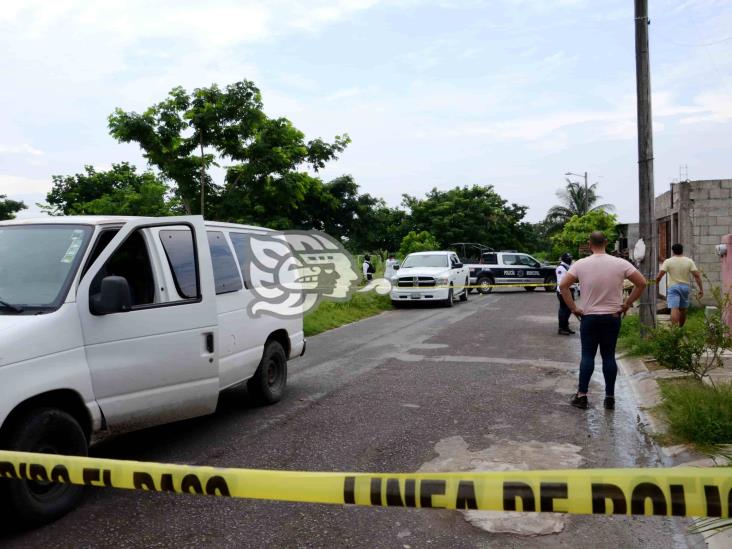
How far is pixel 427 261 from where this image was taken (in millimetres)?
21047

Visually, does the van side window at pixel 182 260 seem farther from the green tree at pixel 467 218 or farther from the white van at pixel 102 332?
the green tree at pixel 467 218

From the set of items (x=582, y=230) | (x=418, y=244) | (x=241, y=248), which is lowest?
(x=241, y=248)

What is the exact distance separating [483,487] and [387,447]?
10.3 feet

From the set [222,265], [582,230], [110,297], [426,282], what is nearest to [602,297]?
[222,265]

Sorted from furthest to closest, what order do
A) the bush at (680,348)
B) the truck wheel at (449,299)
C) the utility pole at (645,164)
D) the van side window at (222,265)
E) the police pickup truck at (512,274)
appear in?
the police pickup truck at (512,274) < the truck wheel at (449,299) < the utility pole at (645,164) < the bush at (680,348) < the van side window at (222,265)

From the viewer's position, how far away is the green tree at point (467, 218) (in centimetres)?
4728

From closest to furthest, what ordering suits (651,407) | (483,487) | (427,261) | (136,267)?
(483,487) → (136,267) → (651,407) → (427,261)

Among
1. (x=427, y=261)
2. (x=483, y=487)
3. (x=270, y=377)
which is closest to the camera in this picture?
(x=483, y=487)

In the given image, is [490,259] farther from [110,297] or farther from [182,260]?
[110,297]

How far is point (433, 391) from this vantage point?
24.4ft

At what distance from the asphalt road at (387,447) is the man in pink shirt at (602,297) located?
0.65 meters

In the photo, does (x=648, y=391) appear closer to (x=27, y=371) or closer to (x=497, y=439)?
(x=497, y=439)

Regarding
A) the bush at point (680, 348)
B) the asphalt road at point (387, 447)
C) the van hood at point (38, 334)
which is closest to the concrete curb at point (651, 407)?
the asphalt road at point (387, 447)

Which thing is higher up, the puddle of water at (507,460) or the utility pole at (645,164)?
the utility pole at (645,164)
